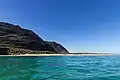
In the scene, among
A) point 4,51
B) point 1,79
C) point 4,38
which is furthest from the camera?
point 4,38

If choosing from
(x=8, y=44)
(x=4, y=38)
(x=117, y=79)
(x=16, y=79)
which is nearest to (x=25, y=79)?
(x=16, y=79)

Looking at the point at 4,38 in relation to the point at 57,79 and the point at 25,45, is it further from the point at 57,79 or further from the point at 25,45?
the point at 57,79

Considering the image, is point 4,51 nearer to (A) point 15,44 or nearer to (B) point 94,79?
(A) point 15,44

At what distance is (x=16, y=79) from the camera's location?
25.6 metres

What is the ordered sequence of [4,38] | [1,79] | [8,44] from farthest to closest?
[4,38] < [8,44] < [1,79]

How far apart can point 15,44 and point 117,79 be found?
17323 centimetres

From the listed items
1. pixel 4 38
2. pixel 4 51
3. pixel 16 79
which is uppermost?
pixel 4 38

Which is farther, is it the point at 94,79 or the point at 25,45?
the point at 25,45

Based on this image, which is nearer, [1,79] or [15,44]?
[1,79]

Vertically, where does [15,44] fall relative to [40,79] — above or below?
above

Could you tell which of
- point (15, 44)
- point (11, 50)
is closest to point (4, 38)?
point (15, 44)

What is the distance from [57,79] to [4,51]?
136m

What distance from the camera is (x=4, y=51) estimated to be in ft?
510

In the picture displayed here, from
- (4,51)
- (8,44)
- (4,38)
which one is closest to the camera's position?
(4,51)
